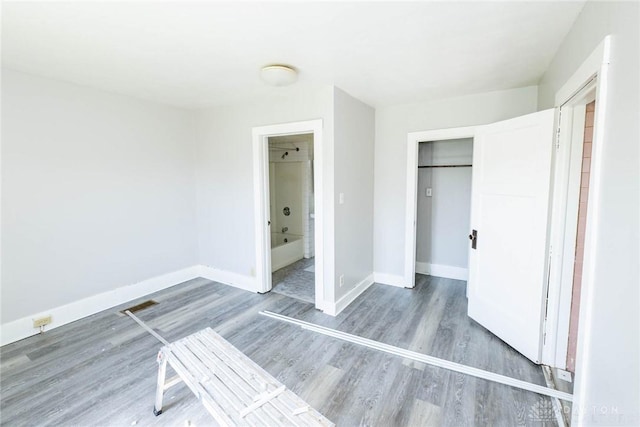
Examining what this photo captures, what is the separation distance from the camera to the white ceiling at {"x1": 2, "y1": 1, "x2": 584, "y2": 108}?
167 centimetres

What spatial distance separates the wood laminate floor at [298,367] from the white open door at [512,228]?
0.27 metres

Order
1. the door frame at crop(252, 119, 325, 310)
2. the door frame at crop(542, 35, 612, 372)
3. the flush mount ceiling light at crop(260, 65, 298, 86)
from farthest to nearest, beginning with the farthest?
the door frame at crop(252, 119, 325, 310), the flush mount ceiling light at crop(260, 65, 298, 86), the door frame at crop(542, 35, 612, 372)

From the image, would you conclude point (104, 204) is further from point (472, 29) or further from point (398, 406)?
point (472, 29)

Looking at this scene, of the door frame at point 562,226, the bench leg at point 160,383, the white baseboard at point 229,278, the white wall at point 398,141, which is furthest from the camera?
the white baseboard at point 229,278

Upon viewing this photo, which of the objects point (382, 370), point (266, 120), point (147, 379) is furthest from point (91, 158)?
point (382, 370)

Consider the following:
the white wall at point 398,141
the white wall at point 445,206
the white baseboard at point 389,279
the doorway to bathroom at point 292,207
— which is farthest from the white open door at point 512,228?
the doorway to bathroom at point 292,207

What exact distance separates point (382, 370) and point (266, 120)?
2865 mm

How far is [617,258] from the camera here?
3.84 ft

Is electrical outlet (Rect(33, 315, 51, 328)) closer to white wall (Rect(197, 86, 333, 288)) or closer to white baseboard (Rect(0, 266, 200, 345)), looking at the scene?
white baseboard (Rect(0, 266, 200, 345))

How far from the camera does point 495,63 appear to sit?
7.92 ft

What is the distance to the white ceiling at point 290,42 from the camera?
1.67m

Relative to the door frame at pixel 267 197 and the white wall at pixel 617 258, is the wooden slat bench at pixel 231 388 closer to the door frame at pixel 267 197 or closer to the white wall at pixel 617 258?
the white wall at pixel 617 258

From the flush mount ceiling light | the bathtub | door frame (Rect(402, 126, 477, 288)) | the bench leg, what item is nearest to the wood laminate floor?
the bench leg

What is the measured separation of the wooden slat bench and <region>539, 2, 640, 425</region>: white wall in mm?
1146
